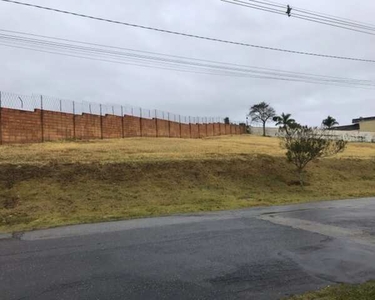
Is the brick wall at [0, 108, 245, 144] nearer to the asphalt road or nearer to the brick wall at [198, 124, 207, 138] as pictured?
the brick wall at [198, 124, 207, 138]

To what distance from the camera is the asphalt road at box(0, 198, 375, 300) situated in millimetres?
6180

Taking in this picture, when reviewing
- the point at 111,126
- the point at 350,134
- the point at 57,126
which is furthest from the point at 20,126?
the point at 350,134

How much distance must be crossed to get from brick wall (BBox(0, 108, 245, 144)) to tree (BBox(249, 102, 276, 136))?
37.2 meters

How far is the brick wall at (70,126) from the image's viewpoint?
27.0 meters

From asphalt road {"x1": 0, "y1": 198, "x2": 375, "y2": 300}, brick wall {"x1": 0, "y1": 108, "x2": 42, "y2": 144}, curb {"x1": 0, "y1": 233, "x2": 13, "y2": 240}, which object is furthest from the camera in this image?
brick wall {"x1": 0, "y1": 108, "x2": 42, "y2": 144}

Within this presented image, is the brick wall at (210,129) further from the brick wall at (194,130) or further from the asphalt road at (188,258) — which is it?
the asphalt road at (188,258)

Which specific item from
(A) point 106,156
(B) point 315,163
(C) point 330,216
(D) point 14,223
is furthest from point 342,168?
(D) point 14,223

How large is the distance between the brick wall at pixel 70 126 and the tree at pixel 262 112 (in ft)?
122

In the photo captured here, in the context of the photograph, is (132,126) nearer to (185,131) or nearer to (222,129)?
(185,131)

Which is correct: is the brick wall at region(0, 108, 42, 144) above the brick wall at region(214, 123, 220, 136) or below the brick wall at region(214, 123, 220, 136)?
below

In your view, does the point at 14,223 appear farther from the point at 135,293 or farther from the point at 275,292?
the point at 275,292

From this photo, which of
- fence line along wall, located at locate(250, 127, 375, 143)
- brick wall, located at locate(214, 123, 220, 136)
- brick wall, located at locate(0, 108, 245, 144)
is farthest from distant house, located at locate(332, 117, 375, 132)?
brick wall, located at locate(0, 108, 245, 144)

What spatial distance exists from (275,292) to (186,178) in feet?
51.1

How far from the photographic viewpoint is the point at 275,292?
6012mm
